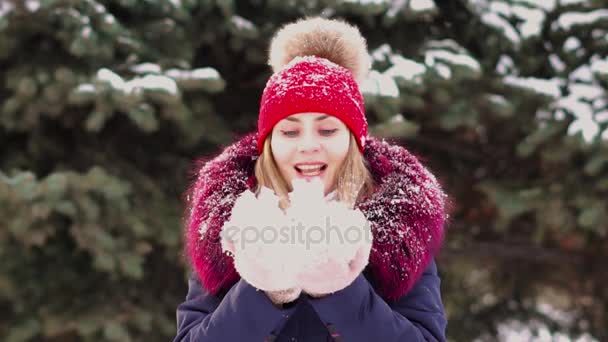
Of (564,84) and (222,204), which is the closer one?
(222,204)

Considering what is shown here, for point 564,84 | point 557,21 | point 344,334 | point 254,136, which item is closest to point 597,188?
point 564,84

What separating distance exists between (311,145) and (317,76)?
0.17m

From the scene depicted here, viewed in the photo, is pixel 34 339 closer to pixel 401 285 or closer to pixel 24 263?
pixel 24 263

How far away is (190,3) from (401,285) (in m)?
2.43

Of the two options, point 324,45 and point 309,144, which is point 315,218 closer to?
point 309,144

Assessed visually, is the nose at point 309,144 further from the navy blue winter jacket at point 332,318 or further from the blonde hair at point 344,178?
the navy blue winter jacket at point 332,318

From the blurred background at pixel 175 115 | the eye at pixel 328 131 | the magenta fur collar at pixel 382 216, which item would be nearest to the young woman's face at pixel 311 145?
the eye at pixel 328 131

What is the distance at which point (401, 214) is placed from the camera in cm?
184

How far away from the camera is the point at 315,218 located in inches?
→ 57.9

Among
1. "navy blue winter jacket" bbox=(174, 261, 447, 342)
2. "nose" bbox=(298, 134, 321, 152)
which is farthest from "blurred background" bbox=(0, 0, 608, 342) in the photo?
"navy blue winter jacket" bbox=(174, 261, 447, 342)

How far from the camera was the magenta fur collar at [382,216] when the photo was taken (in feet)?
5.88

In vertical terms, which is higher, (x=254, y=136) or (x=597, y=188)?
(x=254, y=136)

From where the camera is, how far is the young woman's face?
180cm

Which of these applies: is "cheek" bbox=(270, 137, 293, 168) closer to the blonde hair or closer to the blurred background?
the blonde hair
